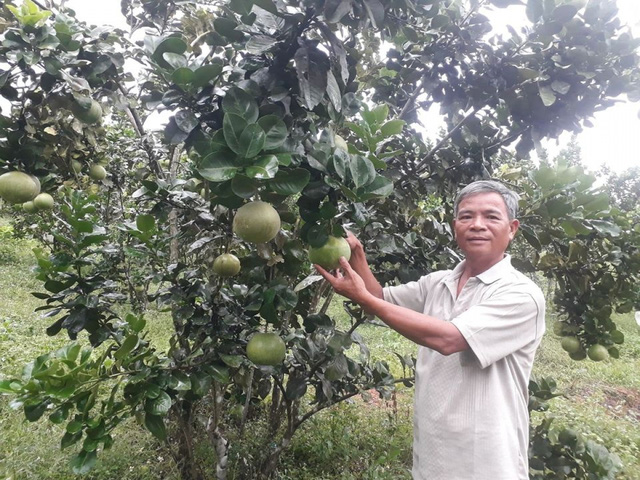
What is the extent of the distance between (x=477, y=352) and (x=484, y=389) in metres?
0.14

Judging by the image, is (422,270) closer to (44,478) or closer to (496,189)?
(496,189)

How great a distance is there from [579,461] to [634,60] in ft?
5.90

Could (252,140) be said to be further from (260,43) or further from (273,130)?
(260,43)

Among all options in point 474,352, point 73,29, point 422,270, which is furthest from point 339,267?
point 73,29

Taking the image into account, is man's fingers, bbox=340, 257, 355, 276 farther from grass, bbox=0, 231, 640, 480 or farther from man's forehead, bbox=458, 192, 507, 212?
grass, bbox=0, 231, 640, 480

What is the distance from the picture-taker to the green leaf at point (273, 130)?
101cm

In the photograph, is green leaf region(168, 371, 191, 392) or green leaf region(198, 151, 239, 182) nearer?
green leaf region(198, 151, 239, 182)

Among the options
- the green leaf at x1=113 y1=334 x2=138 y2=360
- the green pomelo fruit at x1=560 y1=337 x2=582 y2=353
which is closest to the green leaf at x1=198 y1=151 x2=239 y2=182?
the green leaf at x1=113 y1=334 x2=138 y2=360

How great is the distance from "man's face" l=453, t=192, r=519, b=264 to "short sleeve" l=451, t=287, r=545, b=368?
0.16 m

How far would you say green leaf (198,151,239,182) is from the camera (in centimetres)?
92

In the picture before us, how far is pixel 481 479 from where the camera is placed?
1.16 m

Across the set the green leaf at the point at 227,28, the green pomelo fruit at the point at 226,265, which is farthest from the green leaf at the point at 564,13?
the green pomelo fruit at the point at 226,265

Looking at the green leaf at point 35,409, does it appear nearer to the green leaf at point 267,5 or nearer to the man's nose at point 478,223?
the green leaf at point 267,5

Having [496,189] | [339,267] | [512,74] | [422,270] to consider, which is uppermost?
[512,74]
